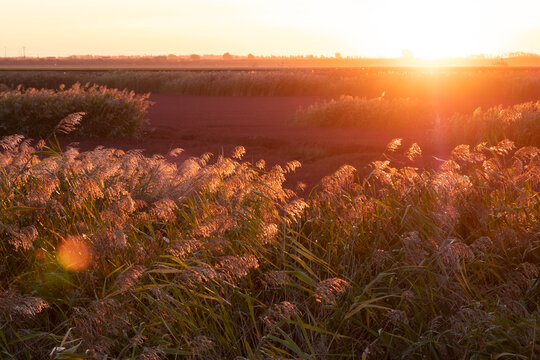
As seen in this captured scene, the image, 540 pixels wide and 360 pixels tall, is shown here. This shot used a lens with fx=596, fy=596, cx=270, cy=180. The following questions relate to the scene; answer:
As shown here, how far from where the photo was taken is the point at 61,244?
421 centimetres

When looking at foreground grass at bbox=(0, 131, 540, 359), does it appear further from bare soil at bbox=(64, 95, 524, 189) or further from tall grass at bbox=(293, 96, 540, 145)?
tall grass at bbox=(293, 96, 540, 145)

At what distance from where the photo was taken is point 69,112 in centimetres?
1301

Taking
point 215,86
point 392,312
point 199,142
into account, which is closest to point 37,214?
point 392,312

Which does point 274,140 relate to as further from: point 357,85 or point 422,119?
point 357,85

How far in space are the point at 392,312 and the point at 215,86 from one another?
86.5 feet

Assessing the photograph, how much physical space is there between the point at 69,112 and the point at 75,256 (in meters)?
9.91

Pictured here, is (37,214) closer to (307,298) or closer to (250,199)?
(250,199)

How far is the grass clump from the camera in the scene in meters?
12.9

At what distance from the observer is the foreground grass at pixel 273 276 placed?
3.13m

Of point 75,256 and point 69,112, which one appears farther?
point 69,112

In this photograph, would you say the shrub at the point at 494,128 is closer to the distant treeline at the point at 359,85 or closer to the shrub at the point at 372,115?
the shrub at the point at 372,115

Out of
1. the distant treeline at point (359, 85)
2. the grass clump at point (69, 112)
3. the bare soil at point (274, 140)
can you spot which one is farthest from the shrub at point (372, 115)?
the distant treeline at point (359, 85)

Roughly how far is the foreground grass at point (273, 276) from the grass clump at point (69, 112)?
8.22 meters

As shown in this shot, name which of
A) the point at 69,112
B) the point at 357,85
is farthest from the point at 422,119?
the point at 357,85
